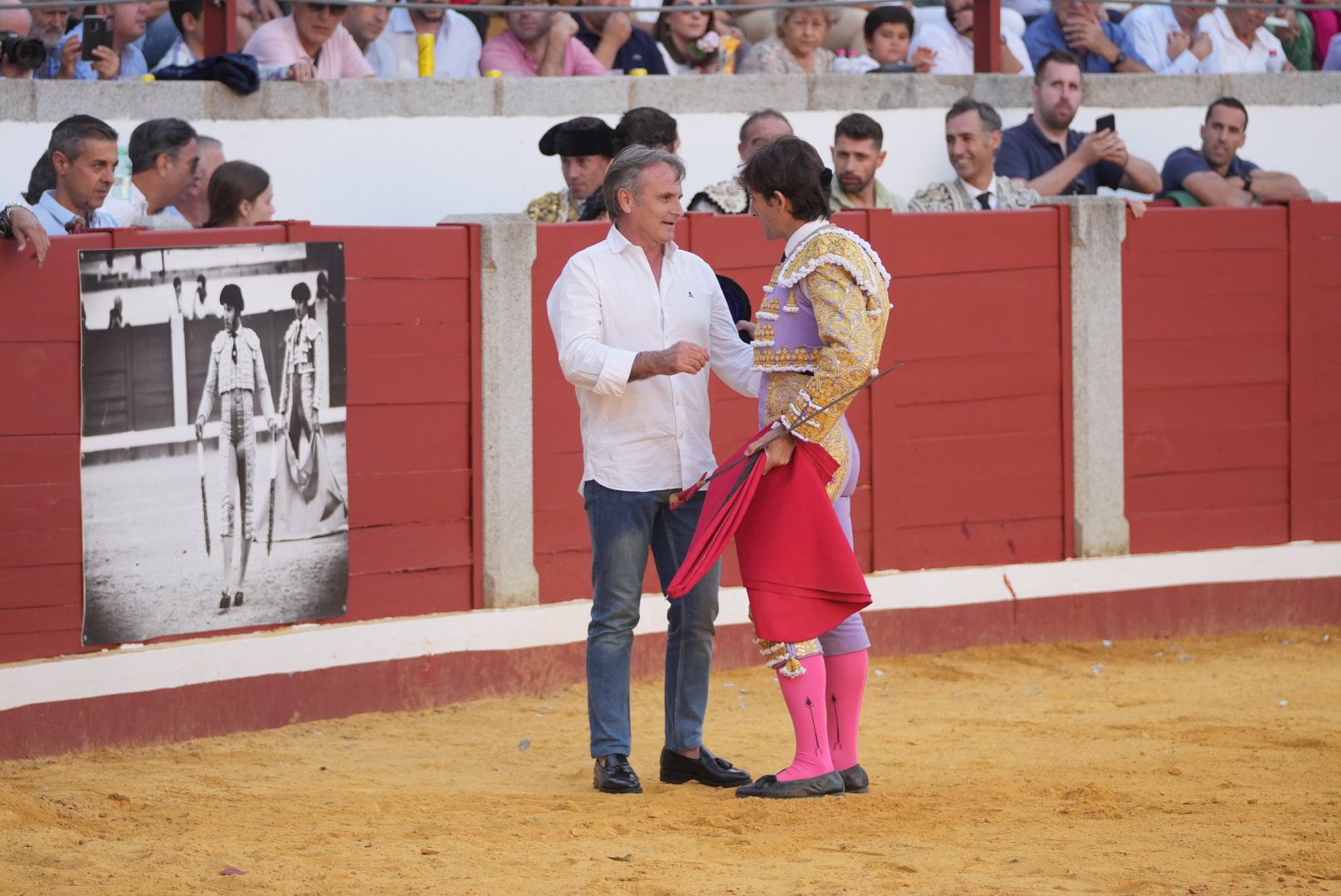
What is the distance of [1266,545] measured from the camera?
8.42 m

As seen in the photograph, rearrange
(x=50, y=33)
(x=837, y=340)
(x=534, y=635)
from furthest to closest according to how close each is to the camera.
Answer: (x=50, y=33) → (x=534, y=635) → (x=837, y=340)

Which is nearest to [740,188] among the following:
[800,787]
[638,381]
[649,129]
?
[649,129]

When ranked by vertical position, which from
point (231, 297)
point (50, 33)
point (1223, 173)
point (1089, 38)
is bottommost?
point (231, 297)

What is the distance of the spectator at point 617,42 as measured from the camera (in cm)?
927

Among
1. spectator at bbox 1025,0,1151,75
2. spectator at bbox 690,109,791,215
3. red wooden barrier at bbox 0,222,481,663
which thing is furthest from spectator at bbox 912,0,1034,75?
red wooden barrier at bbox 0,222,481,663

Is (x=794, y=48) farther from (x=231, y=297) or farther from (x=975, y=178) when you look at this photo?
(x=231, y=297)

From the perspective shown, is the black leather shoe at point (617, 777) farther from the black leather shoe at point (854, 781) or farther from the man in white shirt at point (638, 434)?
the black leather shoe at point (854, 781)

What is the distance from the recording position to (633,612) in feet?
16.6

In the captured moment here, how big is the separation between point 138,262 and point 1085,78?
219 inches

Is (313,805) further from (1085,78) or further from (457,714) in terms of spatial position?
(1085,78)

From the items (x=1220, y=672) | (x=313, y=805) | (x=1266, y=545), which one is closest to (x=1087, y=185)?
(x=1266, y=545)

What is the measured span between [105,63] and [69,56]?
0.16 m

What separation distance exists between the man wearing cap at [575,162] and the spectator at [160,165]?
1.25m

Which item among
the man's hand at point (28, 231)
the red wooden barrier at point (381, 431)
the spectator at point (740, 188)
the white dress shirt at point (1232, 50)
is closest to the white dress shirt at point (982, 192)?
the spectator at point (740, 188)
